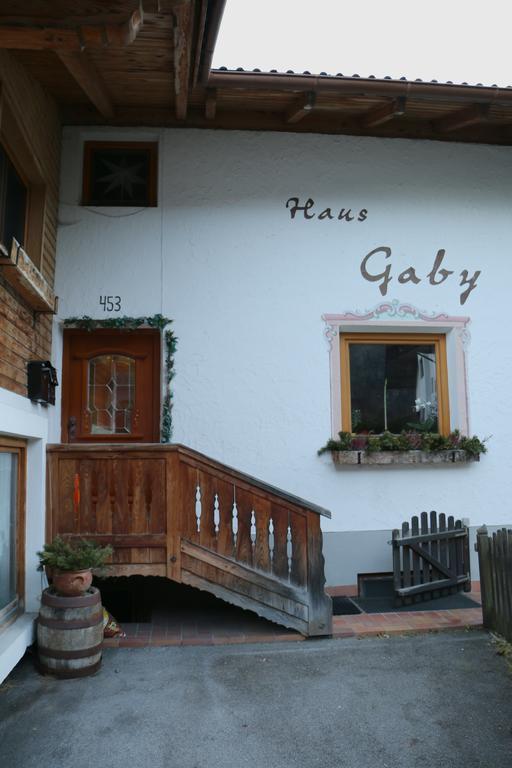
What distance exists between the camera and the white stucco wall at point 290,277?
640 centimetres

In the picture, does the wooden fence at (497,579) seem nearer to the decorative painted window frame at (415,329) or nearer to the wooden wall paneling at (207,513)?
the decorative painted window frame at (415,329)

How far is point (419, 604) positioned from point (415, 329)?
2.97 metres

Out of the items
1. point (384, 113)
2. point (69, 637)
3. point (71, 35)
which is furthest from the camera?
point (384, 113)

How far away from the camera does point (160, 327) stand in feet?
20.9

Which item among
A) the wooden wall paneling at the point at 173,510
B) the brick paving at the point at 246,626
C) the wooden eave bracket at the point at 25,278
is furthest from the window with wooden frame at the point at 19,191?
the brick paving at the point at 246,626

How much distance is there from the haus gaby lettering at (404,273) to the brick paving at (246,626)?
3429mm

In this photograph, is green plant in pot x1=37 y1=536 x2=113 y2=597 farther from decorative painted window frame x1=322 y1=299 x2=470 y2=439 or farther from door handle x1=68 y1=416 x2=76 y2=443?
decorative painted window frame x1=322 y1=299 x2=470 y2=439

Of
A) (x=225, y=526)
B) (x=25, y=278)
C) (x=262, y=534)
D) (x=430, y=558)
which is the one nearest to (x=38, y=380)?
(x=25, y=278)

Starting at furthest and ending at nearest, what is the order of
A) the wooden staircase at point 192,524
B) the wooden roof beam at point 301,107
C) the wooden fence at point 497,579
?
the wooden roof beam at point 301,107 → the wooden staircase at point 192,524 → the wooden fence at point 497,579

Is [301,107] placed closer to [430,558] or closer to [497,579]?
[430,558]

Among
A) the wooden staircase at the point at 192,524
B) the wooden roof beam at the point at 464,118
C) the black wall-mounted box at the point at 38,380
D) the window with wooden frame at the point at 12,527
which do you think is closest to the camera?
the window with wooden frame at the point at 12,527

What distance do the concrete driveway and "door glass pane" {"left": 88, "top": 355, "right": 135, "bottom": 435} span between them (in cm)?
240

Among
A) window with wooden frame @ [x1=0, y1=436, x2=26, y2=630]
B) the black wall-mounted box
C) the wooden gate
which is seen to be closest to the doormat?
the wooden gate

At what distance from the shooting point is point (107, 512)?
5.07 m
